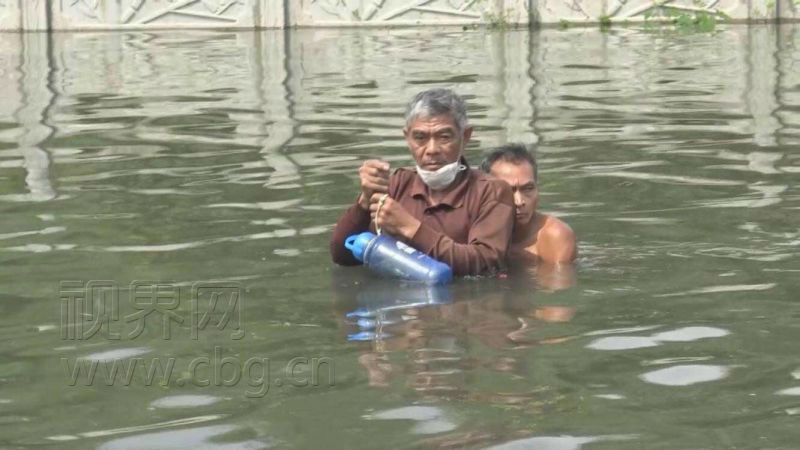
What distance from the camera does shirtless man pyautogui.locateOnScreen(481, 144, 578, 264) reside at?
26.2ft

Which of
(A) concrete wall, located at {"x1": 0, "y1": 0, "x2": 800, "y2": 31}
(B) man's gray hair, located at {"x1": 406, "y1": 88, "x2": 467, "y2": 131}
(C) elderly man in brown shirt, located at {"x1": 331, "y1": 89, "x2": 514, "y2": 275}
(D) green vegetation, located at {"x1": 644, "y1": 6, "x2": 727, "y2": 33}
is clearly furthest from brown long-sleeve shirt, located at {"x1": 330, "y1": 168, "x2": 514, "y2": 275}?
(A) concrete wall, located at {"x1": 0, "y1": 0, "x2": 800, "y2": 31}

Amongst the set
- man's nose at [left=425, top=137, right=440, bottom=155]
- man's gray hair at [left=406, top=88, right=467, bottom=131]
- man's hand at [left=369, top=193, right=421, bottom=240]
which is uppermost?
man's gray hair at [left=406, top=88, right=467, bottom=131]

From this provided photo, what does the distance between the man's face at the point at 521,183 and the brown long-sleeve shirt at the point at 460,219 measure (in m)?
0.35

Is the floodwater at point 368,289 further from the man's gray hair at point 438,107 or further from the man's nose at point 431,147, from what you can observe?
the man's gray hair at point 438,107

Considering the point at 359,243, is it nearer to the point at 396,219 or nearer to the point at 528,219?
the point at 396,219

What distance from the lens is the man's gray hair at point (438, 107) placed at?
24.3ft

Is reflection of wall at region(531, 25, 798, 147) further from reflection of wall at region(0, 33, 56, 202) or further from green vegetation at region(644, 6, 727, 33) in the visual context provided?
reflection of wall at region(0, 33, 56, 202)

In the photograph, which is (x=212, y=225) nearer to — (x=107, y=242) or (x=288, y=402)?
(x=107, y=242)

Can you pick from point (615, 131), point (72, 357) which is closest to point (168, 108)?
point (615, 131)

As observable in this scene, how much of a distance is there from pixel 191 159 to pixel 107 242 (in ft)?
10.7

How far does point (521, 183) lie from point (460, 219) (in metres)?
0.52

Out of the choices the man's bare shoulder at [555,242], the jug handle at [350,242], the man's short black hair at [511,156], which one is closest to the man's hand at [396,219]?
the jug handle at [350,242]

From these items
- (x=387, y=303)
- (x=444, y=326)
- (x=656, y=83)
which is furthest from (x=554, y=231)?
(x=656, y=83)

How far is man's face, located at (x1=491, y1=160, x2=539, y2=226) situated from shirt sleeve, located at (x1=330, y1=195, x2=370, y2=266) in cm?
69
